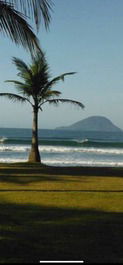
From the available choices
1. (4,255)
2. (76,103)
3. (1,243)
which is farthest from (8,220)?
(76,103)

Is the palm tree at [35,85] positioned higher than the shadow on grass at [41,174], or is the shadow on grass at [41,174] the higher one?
the palm tree at [35,85]

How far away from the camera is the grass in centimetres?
575

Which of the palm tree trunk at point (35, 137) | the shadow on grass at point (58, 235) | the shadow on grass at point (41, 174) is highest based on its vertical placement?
the palm tree trunk at point (35, 137)

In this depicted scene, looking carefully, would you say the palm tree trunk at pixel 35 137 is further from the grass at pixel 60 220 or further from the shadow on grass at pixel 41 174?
the grass at pixel 60 220

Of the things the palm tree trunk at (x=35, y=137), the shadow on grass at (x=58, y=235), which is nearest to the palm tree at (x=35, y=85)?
the palm tree trunk at (x=35, y=137)

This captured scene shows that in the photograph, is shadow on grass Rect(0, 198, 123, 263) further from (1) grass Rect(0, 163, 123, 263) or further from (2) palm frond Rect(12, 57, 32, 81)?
(2) palm frond Rect(12, 57, 32, 81)

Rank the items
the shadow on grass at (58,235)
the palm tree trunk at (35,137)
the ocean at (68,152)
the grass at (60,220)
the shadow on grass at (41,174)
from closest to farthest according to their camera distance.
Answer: the shadow on grass at (58,235)
the grass at (60,220)
the shadow on grass at (41,174)
the palm tree trunk at (35,137)
the ocean at (68,152)

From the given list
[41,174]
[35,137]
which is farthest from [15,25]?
[35,137]

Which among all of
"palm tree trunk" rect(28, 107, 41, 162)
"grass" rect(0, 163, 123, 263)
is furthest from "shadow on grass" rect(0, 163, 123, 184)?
"palm tree trunk" rect(28, 107, 41, 162)

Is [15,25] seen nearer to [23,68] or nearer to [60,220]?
[60,220]

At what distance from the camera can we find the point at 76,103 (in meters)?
20.5

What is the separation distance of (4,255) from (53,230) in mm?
1503

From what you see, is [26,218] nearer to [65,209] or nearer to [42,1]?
[65,209]

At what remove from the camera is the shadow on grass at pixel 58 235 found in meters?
5.61
